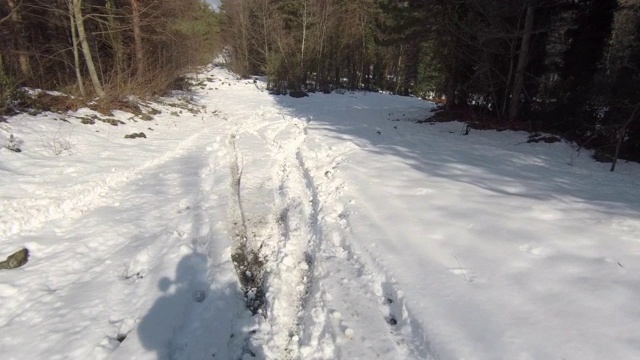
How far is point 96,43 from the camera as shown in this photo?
52.0ft

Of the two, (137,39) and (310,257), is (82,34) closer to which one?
(137,39)

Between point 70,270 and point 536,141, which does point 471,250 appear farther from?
point 536,141

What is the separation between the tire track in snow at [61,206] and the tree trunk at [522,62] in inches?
526

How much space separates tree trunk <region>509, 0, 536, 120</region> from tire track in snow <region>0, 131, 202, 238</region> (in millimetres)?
13360

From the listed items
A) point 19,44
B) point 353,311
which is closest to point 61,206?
point 353,311

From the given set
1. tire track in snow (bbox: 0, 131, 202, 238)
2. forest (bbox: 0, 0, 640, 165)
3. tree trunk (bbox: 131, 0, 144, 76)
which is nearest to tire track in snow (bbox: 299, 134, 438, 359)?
tire track in snow (bbox: 0, 131, 202, 238)

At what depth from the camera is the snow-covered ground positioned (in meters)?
2.90

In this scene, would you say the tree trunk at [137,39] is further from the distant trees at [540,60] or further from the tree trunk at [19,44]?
the distant trees at [540,60]

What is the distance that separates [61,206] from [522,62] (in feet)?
48.0

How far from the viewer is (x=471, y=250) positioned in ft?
13.3

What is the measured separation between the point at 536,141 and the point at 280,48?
74.6ft

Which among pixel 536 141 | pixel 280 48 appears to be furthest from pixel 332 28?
pixel 536 141

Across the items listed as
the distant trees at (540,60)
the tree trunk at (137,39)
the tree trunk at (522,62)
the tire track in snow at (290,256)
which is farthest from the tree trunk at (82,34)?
the tree trunk at (522,62)

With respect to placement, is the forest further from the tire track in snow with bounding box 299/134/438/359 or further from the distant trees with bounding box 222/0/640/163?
the tire track in snow with bounding box 299/134/438/359
